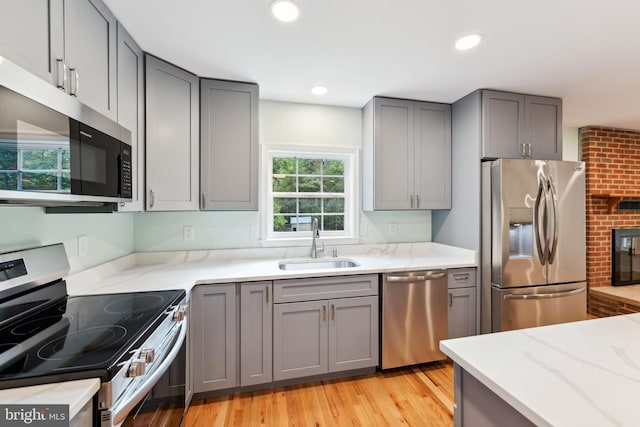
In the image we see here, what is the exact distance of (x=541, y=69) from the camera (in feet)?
6.92

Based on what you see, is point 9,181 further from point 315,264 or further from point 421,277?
point 421,277

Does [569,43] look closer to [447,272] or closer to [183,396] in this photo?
[447,272]

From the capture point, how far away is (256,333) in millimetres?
2043

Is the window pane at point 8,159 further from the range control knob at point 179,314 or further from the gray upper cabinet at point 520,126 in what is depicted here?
the gray upper cabinet at point 520,126

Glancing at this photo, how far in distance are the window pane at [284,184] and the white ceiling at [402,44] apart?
0.78m

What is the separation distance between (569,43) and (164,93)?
264cm

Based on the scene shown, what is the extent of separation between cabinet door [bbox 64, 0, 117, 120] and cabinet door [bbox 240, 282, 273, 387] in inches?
53.1

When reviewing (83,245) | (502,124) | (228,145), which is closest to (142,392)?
(83,245)

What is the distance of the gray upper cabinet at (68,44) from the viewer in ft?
3.05

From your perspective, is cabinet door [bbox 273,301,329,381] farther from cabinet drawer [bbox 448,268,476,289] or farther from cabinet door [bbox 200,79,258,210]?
cabinet drawer [bbox 448,268,476,289]

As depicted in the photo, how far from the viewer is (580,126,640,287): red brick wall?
344cm

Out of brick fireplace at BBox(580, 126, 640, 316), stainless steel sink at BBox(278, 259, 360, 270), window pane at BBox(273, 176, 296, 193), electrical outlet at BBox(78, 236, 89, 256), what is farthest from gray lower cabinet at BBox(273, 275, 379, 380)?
brick fireplace at BBox(580, 126, 640, 316)

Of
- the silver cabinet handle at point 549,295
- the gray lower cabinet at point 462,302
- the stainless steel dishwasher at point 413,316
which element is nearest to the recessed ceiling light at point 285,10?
the stainless steel dishwasher at point 413,316
